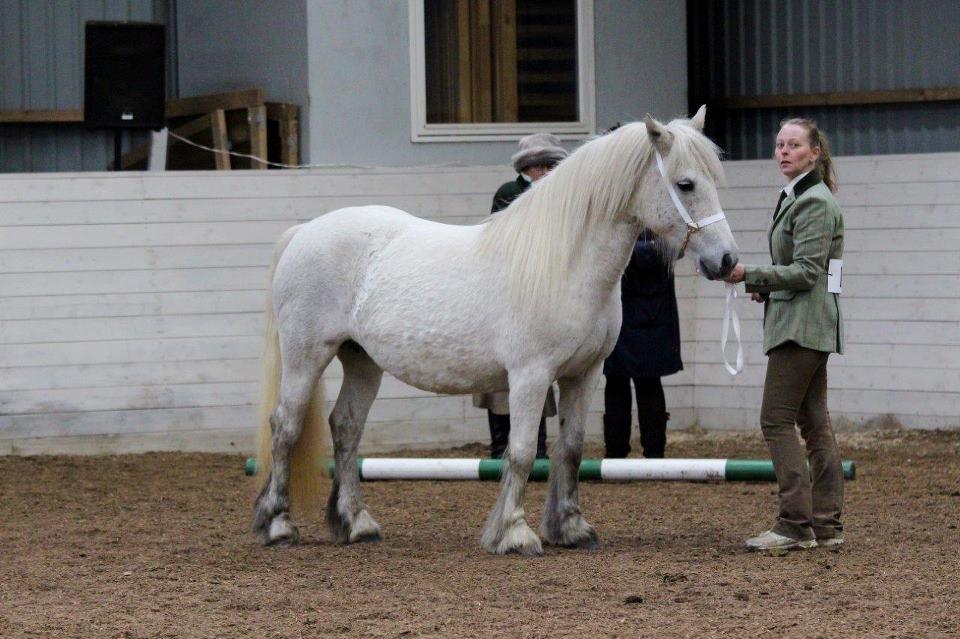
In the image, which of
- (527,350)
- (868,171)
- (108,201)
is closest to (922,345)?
(868,171)

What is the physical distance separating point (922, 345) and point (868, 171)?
118 centimetres

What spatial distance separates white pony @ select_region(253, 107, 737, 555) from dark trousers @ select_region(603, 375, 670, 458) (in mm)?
2195

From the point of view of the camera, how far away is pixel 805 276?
5555mm

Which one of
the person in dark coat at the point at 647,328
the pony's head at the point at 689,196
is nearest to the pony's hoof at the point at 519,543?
the pony's head at the point at 689,196

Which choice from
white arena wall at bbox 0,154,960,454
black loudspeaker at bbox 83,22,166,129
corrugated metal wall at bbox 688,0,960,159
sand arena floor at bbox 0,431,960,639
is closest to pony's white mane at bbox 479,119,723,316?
sand arena floor at bbox 0,431,960,639

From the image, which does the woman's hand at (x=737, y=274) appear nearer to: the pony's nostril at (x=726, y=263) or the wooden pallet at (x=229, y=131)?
the pony's nostril at (x=726, y=263)

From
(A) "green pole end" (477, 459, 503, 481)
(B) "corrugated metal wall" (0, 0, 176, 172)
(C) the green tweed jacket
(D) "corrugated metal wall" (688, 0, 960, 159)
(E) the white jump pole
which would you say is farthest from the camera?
(B) "corrugated metal wall" (0, 0, 176, 172)

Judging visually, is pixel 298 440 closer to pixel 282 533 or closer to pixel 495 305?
pixel 282 533

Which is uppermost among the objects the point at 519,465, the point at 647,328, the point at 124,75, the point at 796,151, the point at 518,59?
the point at 518,59

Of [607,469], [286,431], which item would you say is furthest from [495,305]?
[607,469]

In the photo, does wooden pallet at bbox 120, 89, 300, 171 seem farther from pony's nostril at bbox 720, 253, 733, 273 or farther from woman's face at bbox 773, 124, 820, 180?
pony's nostril at bbox 720, 253, 733, 273

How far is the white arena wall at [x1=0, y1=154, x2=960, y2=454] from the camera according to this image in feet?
30.8

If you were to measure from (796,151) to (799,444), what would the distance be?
44.4 inches

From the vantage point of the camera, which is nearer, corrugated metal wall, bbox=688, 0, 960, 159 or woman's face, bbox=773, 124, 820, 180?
woman's face, bbox=773, 124, 820, 180
